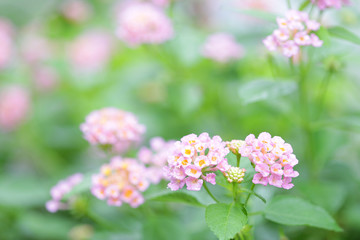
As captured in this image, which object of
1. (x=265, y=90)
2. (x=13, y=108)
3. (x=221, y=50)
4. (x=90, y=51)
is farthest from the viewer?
(x=90, y=51)

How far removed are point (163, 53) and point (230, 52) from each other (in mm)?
231

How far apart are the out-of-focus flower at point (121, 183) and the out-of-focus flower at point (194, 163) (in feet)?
0.66

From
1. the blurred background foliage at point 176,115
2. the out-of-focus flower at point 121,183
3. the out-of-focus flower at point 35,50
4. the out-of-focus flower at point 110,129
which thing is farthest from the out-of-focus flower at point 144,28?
the out-of-focus flower at point 35,50

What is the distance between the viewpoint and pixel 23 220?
150cm

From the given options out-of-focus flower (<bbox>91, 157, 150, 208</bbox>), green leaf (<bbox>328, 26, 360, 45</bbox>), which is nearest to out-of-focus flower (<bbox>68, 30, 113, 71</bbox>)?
out-of-focus flower (<bbox>91, 157, 150, 208</bbox>)

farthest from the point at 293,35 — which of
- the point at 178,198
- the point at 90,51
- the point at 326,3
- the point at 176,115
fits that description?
the point at 90,51

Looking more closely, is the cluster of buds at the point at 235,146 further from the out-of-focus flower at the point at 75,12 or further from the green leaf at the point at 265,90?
the out-of-focus flower at the point at 75,12

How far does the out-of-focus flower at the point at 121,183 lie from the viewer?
0.95 metres

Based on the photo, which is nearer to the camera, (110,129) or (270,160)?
(270,160)

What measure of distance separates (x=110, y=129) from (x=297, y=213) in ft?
1.44

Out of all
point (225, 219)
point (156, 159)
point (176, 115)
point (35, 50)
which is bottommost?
point (225, 219)

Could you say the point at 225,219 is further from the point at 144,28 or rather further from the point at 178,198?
the point at 144,28

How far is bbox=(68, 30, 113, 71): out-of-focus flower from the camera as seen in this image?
87.3 inches

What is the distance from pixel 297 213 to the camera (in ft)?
2.81
